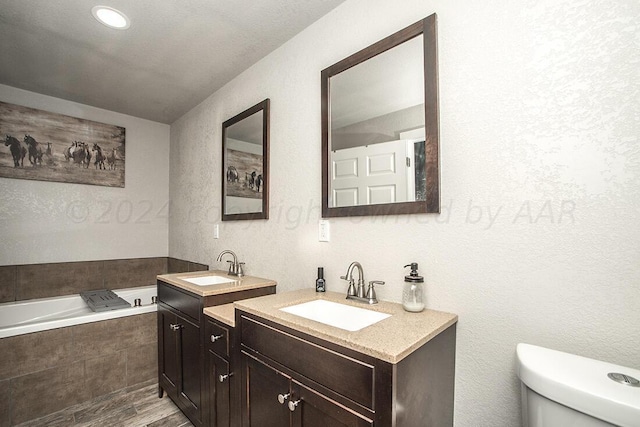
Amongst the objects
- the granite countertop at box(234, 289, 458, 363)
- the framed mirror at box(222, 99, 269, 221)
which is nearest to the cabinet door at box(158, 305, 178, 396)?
the framed mirror at box(222, 99, 269, 221)

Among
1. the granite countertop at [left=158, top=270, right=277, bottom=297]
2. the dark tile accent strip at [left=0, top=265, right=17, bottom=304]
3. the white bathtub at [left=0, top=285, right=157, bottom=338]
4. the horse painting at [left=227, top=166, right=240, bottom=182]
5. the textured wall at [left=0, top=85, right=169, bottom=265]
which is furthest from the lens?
the textured wall at [left=0, top=85, right=169, bottom=265]

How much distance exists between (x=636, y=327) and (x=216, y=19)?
2266mm

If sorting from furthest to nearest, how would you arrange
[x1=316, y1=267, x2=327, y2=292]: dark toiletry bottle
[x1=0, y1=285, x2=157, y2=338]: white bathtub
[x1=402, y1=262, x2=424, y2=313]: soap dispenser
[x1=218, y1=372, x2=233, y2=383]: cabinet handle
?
[x1=0, y1=285, x2=157, y2=338]: white bathtub → [x1=316, y1=267, x2=327, y2=292]: dark toiletry bottle → [x1=218, y1=372, x2=233, y2=383]: cabinet handle → [x1=402, y1=262, x2=424, y2=313]: soap dispenser

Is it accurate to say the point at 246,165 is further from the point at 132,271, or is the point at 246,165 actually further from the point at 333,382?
the point at 132,271

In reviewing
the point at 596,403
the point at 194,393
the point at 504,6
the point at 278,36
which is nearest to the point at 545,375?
the point at 596,403

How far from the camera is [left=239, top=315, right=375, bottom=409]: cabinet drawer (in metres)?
0.87

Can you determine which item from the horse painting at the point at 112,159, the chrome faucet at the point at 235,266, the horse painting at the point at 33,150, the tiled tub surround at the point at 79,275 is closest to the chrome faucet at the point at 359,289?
the chrome faucet at the point at 235,266

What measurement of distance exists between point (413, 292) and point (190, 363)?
4.83 ft

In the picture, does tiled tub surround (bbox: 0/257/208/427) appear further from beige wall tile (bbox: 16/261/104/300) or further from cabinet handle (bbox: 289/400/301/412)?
cabinet handle (bbox: 289/400/301/412)

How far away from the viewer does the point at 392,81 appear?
1397 mm

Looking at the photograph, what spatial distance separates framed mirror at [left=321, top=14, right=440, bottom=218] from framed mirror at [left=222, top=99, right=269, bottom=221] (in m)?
0.60

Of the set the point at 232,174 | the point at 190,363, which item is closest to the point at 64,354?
the point at 190,363

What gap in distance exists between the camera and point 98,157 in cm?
306

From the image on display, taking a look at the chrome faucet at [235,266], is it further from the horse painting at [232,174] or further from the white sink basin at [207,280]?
the horse painting at [232,174]
